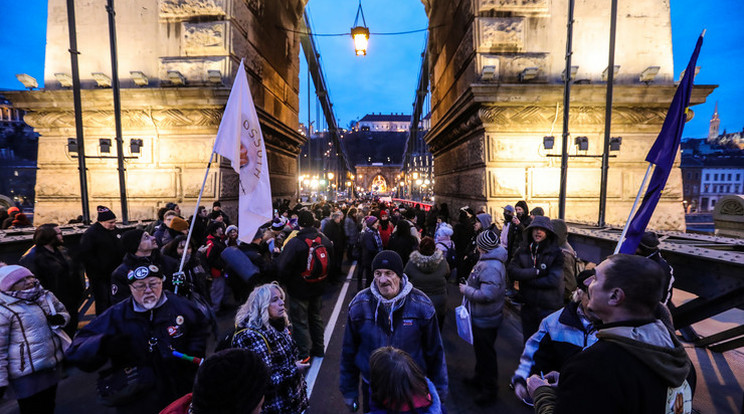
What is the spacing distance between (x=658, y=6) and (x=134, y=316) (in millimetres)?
12587

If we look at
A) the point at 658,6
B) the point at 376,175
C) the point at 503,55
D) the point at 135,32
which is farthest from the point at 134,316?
the point at 376,175

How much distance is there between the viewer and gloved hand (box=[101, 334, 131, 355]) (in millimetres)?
2135

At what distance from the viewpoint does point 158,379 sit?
2.25 meters

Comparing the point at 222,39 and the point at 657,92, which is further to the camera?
the point at 222,39

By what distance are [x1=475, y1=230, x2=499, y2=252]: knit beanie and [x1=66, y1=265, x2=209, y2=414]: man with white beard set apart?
8.99 feet

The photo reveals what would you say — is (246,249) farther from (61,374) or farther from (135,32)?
Result: (135,32)

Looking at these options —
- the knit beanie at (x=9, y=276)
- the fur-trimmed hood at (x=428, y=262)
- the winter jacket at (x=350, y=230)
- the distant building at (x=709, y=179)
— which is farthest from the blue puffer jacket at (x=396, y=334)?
the distant building at (x=709, y=179)

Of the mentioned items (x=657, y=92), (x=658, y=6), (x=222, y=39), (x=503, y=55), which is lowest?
(x=657, y=92)

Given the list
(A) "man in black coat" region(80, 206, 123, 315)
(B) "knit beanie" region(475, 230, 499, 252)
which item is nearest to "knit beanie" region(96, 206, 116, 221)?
(A) "man in black coat" region(80, 206, 123, 315)

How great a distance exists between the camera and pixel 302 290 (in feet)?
12.8

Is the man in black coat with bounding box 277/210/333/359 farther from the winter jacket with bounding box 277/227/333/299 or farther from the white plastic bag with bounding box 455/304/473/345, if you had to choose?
the white plastic bag with bounding box 455/304/473/345

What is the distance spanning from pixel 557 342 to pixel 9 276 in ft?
13.2

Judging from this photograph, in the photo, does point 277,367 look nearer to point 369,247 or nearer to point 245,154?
point 245,154

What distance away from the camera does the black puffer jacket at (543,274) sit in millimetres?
3154
